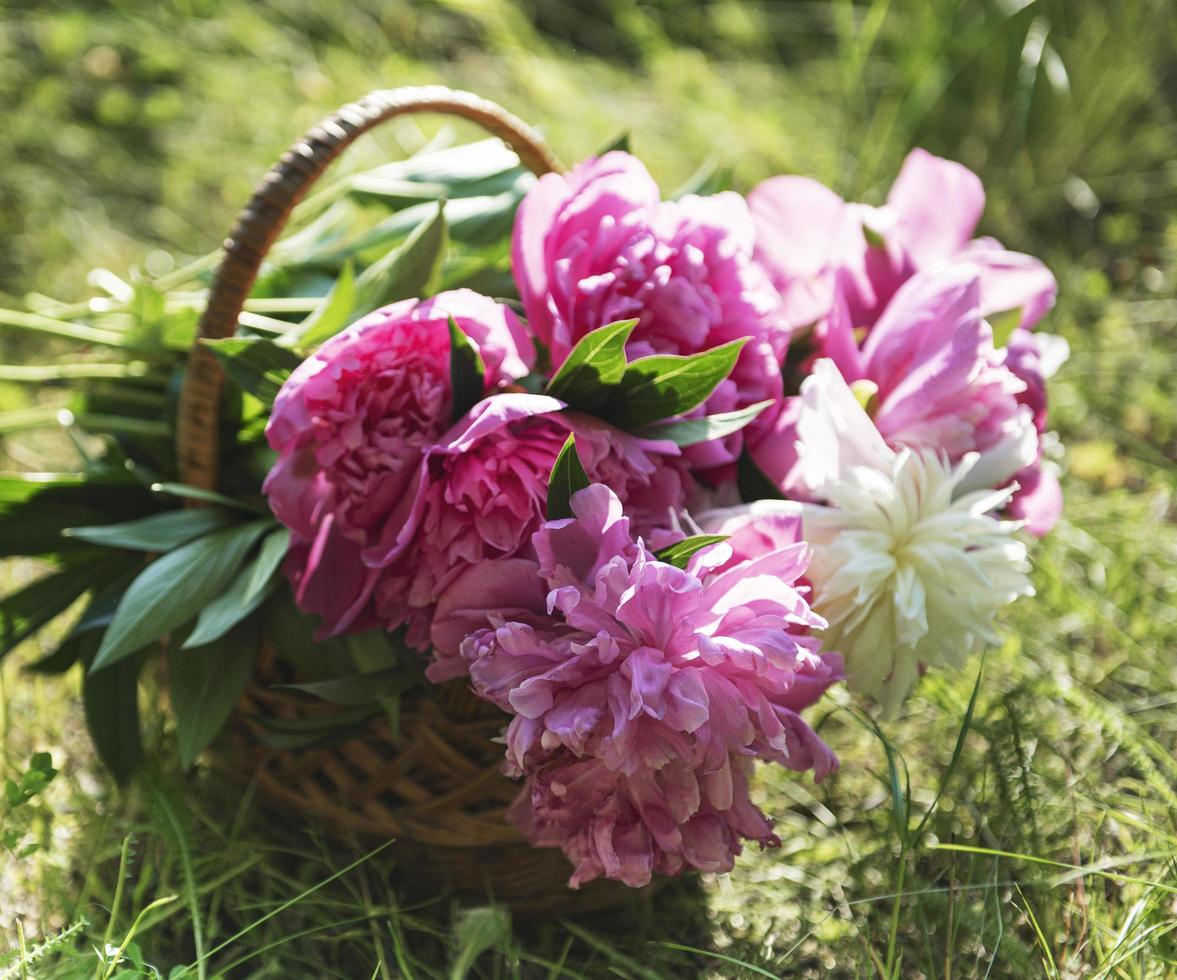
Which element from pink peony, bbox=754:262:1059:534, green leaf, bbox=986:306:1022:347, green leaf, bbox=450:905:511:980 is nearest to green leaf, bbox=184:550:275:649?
green leaf, bbox=450:905:511:980

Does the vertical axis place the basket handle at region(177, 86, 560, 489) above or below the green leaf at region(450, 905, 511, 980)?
above

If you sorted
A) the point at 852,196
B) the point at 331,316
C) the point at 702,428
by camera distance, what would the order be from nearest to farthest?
the point at 702,428 → the point at 331,316 → the point at 852,196

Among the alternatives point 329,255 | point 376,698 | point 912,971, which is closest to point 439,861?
point 376,698

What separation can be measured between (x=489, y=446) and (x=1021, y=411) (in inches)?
13.6

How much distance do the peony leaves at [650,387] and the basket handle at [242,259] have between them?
8.1 inches

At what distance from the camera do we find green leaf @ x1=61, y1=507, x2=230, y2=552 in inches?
28.5

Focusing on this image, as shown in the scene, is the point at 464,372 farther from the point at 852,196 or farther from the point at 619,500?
the point at 852,196

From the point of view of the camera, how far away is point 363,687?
0.70m

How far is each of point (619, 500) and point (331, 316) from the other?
29 cm

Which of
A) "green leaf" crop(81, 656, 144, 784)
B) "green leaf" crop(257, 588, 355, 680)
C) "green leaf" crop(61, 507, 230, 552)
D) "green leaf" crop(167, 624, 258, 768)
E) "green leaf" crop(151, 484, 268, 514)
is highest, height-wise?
"green leaf" crop(151, 484, 268, 514)

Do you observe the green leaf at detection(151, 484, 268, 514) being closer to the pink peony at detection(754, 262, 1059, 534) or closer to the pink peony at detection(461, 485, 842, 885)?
the pink peony at detection(461, 485, 842, 885)

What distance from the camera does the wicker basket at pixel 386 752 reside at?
28.1 inches

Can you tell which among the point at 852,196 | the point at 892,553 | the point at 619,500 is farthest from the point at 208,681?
the point at 852,196

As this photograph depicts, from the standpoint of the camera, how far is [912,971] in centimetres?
80
